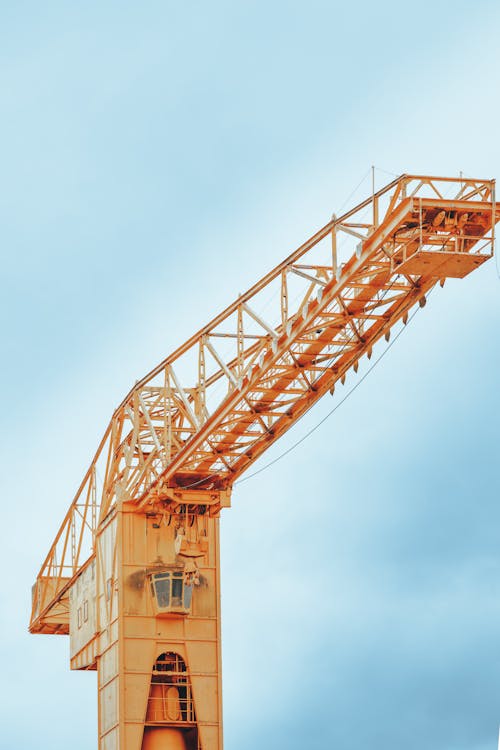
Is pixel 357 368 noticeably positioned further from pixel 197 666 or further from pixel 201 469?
pixel 197 666

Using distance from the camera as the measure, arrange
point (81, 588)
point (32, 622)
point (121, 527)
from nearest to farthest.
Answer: point (121, 527) < point (81, 588) < point (32, 622)

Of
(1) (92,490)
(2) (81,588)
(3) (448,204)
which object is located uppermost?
(3) (448,204)

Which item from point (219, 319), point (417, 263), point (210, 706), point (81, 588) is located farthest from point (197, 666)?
point (417, 263)

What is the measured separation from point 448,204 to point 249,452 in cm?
1223

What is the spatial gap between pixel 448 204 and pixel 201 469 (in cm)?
1341

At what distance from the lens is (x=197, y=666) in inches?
1789

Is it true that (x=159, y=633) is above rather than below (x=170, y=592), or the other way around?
below

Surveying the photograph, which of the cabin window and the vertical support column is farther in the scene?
the cabin window

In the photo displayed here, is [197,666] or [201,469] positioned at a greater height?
[201,469]

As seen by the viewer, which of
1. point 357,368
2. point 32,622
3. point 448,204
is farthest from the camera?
point 32,622

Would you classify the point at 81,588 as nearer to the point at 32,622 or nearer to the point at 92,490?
the point at 92,490

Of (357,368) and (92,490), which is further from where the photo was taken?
(92,490)

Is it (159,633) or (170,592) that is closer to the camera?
(170,592)

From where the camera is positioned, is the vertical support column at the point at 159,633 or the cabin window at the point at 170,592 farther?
the cabin window at the point at 170,592
